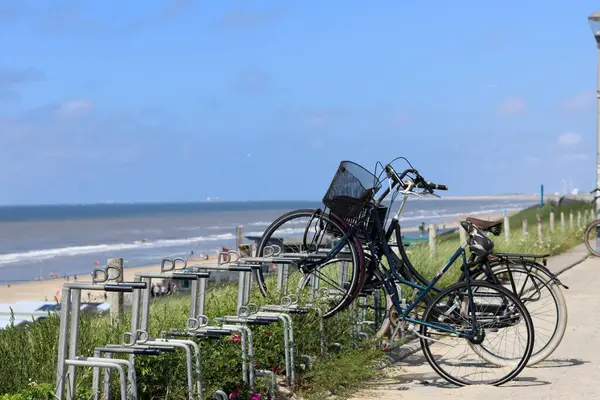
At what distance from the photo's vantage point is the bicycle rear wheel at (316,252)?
7.13 m

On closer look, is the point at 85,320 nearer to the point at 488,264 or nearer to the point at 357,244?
the point at 357,244

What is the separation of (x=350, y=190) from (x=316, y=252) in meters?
0.58

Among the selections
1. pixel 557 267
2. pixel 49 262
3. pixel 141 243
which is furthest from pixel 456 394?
pixel 141 243

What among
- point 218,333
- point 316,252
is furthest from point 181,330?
point 316,252

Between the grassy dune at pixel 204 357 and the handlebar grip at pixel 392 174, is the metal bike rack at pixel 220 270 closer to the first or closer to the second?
the grassy dune at pixel 204 357

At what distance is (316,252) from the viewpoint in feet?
24.4

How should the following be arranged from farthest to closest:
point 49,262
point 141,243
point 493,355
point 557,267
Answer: point 141,243 < point 49,262 < point 557,267 < point 493,355

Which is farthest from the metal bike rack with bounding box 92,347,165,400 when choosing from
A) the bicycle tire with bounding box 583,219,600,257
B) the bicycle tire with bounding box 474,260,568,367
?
the bicycle tire with bounding box 583,219,600,257

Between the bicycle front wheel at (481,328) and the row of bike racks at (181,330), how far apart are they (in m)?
0.95

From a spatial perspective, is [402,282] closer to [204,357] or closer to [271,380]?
[271,380]

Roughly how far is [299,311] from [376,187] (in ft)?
3.73

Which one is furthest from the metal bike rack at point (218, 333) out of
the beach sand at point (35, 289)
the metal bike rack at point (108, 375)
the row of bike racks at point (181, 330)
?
the beach sand at point (35, 289)

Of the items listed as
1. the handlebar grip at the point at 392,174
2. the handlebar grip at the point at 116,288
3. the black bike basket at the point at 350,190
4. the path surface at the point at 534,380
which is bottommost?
the path surface at the point at 534,380

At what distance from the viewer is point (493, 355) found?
25.0 feet
